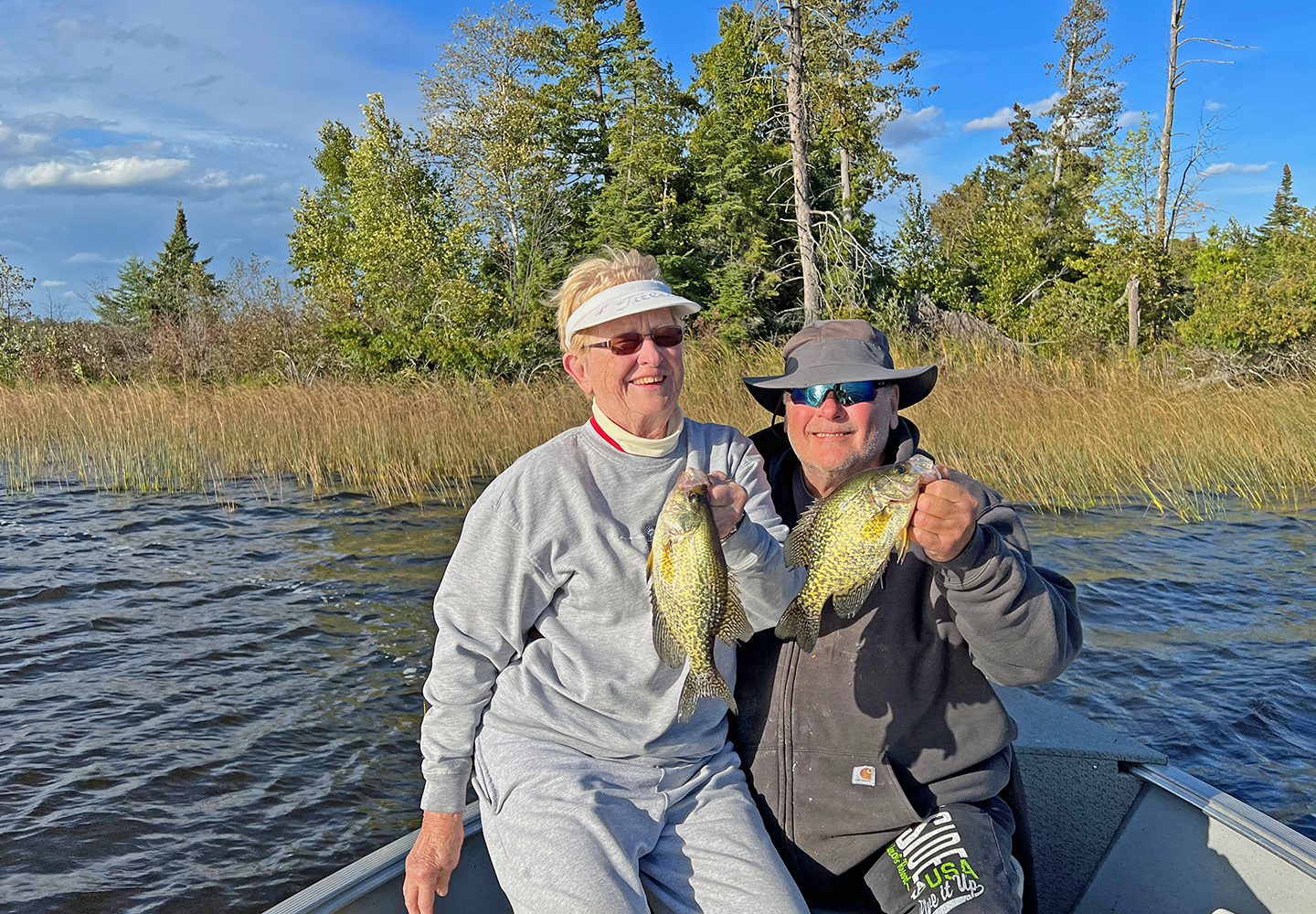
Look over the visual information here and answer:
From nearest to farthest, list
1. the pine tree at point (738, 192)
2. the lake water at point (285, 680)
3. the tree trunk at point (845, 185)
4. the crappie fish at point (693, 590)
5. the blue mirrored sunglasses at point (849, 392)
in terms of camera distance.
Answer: the crappie fish at point (693, 590) → the blue mirrored sunglasses at point (849, 392) → the lake water at point (285, 680) → the pine tree at point (738, 192) → the tree trunk at point (845, 185)

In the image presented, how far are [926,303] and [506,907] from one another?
28083 millimetres

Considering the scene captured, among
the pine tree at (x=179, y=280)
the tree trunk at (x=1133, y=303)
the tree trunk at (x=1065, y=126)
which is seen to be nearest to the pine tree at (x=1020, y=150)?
the tree trunk at (x=1065, y=126)

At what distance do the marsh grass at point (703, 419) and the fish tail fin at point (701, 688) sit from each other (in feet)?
31.9

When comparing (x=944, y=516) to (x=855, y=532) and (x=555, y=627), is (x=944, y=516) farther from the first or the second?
(x=555, y=627)

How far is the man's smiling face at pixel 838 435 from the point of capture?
9.30ft

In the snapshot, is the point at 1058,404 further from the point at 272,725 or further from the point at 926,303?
the point at 926,303

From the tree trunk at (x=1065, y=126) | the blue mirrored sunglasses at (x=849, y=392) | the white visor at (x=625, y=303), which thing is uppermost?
the tree trunk at (x=1065, y=126)

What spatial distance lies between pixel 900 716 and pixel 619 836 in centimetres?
88

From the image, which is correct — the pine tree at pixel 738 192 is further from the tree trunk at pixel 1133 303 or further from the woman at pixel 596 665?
the woman at pixel 596 665

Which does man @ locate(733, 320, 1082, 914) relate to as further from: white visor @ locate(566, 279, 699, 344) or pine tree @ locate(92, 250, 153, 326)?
pine tree @ locate(92, 250, 153, 326)

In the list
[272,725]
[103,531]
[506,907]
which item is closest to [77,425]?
[103,531]

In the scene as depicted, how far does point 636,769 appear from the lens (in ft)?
8.00

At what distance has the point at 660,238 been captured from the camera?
29219 mm

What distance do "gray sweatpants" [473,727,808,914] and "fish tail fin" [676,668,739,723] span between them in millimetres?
309
